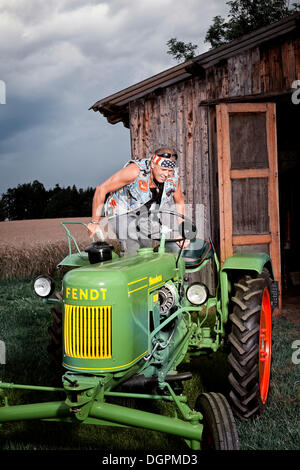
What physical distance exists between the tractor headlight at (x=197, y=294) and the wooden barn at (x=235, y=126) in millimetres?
2714

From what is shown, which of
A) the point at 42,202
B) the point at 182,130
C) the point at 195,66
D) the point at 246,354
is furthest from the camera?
the point at 42,202

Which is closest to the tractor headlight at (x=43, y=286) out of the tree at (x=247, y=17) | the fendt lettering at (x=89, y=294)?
the fendt lettering at (x=89, y=294)

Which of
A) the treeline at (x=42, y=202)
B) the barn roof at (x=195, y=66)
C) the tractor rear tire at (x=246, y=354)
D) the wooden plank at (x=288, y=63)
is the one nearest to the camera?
the tractor rear tire at (x=246, y=354)

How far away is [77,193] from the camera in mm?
34656

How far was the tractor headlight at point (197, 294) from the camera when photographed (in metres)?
3.34

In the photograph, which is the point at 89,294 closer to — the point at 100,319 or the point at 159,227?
the point at 100,319

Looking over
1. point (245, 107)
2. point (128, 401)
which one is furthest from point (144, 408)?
point (245, 107)

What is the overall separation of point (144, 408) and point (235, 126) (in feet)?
13.6

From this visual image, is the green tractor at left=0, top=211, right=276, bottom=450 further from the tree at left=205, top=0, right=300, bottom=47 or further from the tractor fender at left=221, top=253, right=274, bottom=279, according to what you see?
the tree at left=205, top=0, right=300, bottom=47

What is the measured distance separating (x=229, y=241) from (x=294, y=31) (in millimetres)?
2852

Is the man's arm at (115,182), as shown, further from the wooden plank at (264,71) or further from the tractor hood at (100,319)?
the wooden plank at (264,71)

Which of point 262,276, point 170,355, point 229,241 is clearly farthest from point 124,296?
point 229,241

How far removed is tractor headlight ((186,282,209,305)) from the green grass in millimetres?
571

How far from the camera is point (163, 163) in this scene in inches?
Result: 131
